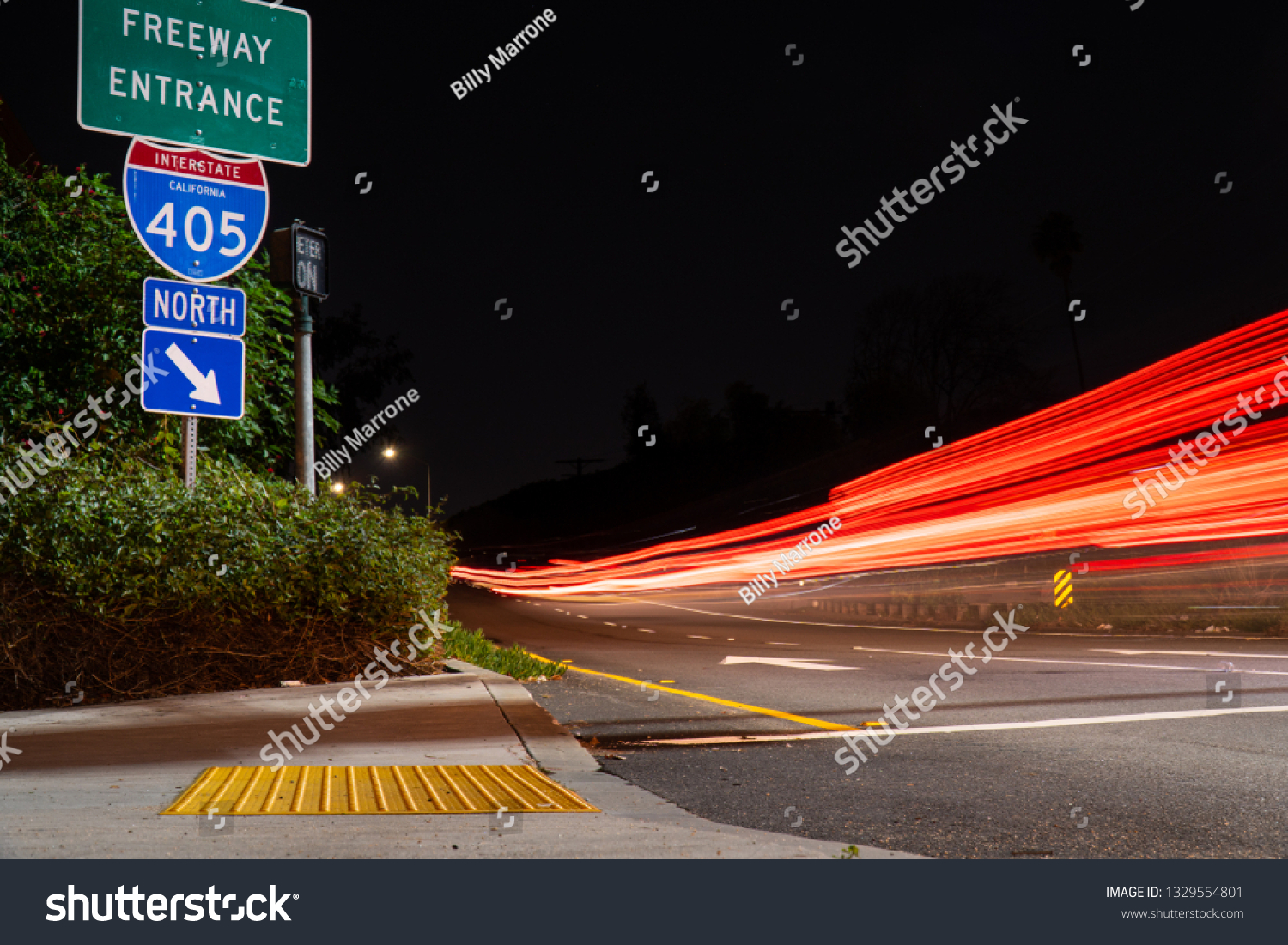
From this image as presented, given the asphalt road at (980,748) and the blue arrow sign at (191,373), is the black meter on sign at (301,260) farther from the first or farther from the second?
the asphalt road at (980,748)

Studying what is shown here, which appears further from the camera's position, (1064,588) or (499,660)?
(1064,588)

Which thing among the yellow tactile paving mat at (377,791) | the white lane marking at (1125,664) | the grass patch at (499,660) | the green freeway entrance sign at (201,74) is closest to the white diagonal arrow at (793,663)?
the white lane marking at (1125,664)

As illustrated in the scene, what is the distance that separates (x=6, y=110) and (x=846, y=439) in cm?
7277

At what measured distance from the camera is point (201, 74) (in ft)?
25.7

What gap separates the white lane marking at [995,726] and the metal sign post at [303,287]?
479 centimetres

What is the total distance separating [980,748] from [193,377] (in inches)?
250

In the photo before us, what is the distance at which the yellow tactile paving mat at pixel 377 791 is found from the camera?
17.0 ft

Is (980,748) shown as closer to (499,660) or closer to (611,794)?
(611,794)

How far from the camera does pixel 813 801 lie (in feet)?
19.0

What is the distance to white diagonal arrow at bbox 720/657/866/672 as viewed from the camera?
13.8 meters

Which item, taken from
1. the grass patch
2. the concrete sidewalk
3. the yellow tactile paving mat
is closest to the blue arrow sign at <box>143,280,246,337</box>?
the concrete sidewalk

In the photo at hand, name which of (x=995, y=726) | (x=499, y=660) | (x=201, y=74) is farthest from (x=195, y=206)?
(x=995, y=726)

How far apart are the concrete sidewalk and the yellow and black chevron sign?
17545mm

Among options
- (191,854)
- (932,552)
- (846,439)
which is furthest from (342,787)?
(846,439)
